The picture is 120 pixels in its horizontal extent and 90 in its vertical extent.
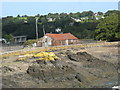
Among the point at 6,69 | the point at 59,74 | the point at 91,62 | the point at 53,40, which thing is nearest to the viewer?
the point at 59,74

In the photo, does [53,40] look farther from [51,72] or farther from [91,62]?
[51,72]

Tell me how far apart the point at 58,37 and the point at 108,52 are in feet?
58.2

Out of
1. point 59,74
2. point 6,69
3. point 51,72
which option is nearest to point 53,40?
point 6,69

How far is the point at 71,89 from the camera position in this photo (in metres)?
25.7

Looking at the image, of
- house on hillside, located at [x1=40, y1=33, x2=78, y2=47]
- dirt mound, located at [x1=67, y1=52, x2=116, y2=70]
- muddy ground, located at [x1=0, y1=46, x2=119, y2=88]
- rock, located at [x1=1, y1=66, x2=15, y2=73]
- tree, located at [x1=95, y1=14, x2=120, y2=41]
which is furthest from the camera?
tree, located at [x1=95, y1=14, x2=120, y2=41]

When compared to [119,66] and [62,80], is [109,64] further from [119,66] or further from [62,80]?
[62,80]

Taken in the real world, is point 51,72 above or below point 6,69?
below

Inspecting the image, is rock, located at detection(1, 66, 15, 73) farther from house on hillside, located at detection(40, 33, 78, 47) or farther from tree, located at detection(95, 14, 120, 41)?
tree, located at detection(95, 14, 120, 41)

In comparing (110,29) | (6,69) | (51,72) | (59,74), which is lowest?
(59,74)

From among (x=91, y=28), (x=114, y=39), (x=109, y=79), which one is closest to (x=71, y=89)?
(x=109, y=79)

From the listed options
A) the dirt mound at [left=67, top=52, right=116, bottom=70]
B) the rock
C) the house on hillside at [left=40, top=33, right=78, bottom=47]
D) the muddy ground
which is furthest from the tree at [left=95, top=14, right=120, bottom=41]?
the rock

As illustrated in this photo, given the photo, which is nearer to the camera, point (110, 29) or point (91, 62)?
point (91, 62)

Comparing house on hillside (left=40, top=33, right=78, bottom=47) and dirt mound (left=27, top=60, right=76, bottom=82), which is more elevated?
house on hillside (left=40, top=33, right=78, bottom=47)

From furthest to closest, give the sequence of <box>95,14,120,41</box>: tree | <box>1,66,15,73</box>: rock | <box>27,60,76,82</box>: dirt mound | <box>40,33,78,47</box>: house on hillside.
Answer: <box>95,14,120,41</box>: tree, <box>40,33,78,47</box>: house on hillside, <box>1,66,15,73</box>: rock, <box>27,60,76,82</box>: dirt mound
